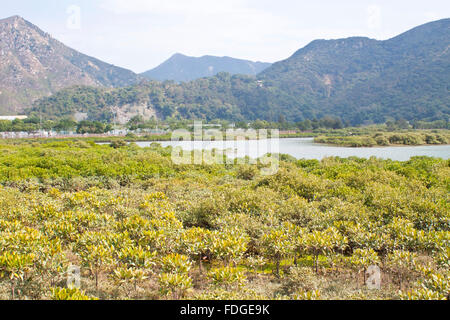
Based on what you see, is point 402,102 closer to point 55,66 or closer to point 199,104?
point 199,104

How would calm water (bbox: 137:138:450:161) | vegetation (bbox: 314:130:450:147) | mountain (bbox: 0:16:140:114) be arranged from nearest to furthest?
calm water (bbox: 137:138:450:161), vegetation (bbox: 314:130:450:147), mountain (bbox: 0:16:140:114)

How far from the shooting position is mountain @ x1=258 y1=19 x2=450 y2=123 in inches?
4582

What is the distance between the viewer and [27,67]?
156 m

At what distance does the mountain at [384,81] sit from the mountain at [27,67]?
4501 inches

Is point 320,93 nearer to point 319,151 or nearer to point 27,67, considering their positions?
point 319,151

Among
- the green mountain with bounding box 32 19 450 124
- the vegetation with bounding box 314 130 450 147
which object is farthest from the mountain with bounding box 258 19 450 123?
the vegetation with bounding box 314 130 450 147

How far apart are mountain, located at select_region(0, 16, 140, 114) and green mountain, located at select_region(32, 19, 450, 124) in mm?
23679

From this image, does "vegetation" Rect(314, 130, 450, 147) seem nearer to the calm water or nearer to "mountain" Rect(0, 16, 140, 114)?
the calm water

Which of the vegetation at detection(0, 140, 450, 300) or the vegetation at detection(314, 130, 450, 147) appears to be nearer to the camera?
the vegetation at detection(0, 140, 450, 300)

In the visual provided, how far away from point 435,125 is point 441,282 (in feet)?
304

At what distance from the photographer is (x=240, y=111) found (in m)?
152

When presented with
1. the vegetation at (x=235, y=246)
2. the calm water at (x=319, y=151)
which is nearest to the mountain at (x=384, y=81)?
the calm water at (x=319, y=151)

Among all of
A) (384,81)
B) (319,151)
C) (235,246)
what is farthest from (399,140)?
(384,81)
